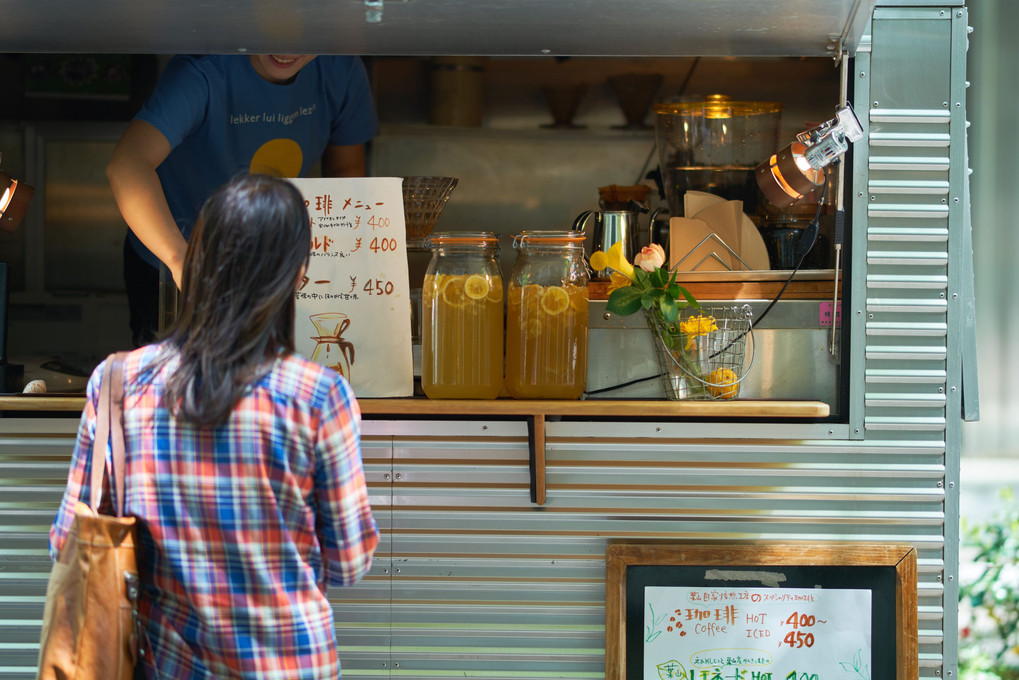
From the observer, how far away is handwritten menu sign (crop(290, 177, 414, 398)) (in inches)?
90.4

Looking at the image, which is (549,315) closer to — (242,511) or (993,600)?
(242,511)

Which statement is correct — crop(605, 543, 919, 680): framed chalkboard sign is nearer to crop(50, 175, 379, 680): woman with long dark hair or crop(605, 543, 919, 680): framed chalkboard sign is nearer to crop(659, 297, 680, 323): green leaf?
crop(659, 297, 680, 323): green leaf

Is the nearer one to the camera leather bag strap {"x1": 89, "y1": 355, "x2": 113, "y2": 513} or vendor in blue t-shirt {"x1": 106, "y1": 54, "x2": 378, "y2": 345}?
leather bag strap {"x1": 89, "y1": 355, "x2": 113, "y2": 513}

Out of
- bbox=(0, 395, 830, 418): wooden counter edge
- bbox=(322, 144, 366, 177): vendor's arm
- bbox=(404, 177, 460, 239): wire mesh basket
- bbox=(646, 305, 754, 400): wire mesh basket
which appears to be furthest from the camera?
bbox=(322, 144, 366, 177): vendor's arm

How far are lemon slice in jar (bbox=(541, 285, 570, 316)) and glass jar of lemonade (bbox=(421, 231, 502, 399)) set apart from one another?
0.36ft

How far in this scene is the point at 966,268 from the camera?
236cm

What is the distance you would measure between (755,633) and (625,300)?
886 millimetres

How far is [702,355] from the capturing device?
2.31m

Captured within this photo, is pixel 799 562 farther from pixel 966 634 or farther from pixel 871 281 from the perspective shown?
pixel 966 634

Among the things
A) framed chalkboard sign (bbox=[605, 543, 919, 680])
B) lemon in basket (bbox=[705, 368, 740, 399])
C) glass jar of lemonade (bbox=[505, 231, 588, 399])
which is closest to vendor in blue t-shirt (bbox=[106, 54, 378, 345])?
glass jar of lemonade (bbox=[505, 231, 588, 399])

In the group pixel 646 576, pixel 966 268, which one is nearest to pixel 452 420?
pixel 646 576

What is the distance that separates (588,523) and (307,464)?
43.3 inches

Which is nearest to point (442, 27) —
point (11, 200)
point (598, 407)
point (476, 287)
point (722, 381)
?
point (476, 287)

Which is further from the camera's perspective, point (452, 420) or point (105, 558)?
point (452, 420)
